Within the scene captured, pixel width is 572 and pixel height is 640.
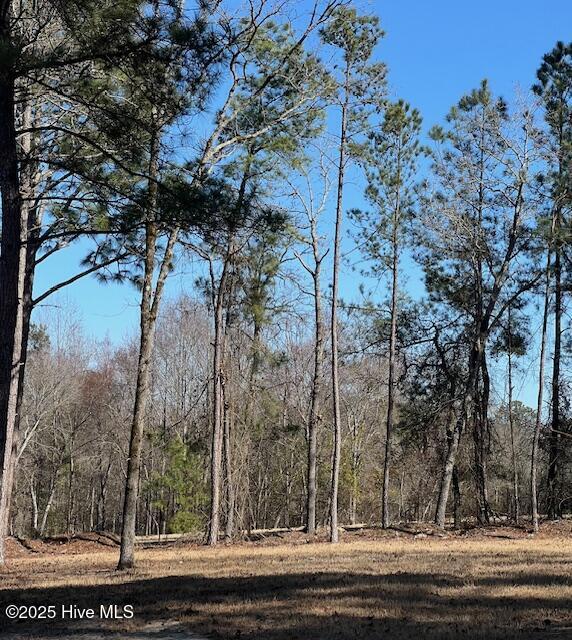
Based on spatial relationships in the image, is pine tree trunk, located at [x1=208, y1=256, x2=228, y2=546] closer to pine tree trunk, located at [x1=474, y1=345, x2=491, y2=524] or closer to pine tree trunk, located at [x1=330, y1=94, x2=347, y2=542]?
pine tree trunk, located at [x1=330, y1=94, x2=347, y2=542]

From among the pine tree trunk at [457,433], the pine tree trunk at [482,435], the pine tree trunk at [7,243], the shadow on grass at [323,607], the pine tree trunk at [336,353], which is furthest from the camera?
the pine tree trunk at [482,435]

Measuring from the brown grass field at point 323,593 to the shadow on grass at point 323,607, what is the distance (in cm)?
1

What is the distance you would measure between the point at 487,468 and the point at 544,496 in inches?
72.9

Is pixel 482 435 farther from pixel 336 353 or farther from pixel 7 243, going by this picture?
pixel 7 243

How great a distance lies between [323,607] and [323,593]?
Result: 78 cm

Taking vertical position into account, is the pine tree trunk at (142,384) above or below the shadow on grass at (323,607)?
above

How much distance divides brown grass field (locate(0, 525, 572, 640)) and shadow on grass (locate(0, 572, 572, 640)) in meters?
0.01

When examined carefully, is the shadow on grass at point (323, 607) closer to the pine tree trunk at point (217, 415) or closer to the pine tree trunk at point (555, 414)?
the pine tree trunk at point (217, 415)

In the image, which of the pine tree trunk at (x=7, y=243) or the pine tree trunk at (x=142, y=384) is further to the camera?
the pine tree trunk at (x=142, y=384)

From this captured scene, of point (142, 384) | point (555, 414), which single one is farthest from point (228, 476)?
point (555, 414)

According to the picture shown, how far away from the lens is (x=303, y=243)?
Answer: 1886 cm

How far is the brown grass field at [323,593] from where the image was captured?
5828 mm

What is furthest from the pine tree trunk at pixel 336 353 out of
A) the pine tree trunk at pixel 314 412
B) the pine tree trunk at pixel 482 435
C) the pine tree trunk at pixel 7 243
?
the pine tree trunk at pixel 7 243

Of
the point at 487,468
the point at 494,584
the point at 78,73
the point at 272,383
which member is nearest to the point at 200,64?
the point at 78,73
